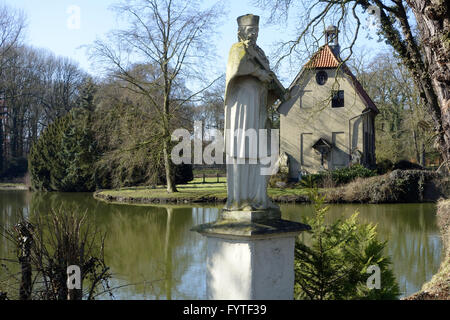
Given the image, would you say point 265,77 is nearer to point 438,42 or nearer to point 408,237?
point 438,42

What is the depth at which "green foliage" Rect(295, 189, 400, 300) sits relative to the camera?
219 inches

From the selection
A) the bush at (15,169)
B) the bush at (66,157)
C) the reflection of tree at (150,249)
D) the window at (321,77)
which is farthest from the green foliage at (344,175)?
the bush at (15,169)

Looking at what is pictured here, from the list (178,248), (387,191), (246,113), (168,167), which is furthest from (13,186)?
(246,113)

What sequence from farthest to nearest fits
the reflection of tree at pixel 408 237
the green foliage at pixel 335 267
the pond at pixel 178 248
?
the reflection of tree at pixel 408 237
the pond at pixel 178 248
the green foliage at pixel 335 267

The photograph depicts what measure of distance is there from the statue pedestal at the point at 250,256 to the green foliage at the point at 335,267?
916mm

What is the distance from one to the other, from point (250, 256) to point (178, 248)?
685 cm

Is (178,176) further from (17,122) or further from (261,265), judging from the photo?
(261,265)

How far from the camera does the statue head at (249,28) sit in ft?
15.8

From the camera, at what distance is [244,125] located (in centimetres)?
470

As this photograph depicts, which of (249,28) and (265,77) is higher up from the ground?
(249,28)

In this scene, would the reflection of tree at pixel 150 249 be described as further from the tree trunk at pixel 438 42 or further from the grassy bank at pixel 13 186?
the grassy bank at pixel 13 186

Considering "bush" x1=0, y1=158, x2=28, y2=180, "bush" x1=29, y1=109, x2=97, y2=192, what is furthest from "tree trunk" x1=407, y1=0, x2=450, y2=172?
"bush" x1=0, y1=158, x2=28, y2=180

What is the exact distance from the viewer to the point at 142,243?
468 inches

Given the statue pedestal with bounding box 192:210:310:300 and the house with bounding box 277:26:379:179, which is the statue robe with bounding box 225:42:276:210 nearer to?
the statue pedestal with bounding box 192:210:310:300
